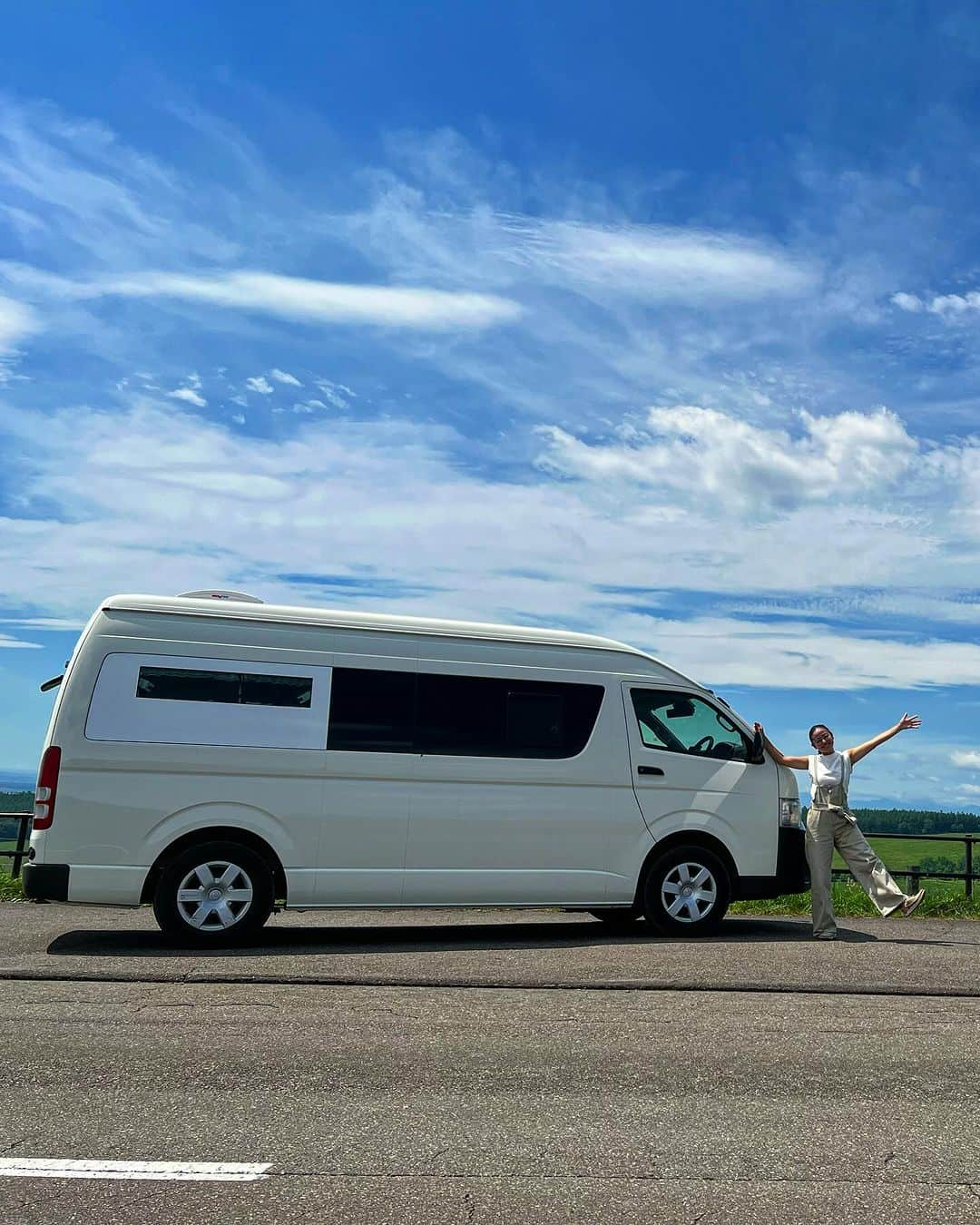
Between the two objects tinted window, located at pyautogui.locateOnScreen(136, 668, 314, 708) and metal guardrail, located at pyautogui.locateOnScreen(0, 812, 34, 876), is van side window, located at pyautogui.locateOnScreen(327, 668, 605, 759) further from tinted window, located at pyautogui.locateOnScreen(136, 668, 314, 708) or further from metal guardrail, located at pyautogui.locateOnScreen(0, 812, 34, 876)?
metal guardrail, located at pyautogui.locateOnScreen(0, 812, 34, 876)

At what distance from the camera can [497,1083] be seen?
5.70 metres

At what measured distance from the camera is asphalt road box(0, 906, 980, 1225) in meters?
4.18

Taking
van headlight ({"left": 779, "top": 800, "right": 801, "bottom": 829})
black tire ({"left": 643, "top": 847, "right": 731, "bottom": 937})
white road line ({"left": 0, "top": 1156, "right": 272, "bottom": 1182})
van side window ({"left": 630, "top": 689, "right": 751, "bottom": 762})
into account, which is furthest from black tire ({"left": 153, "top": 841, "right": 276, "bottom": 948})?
white road line ({"left": 0, "top": 1156, "right": 272, "bottom": 1182})

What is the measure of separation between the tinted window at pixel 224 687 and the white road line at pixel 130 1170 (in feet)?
19.3

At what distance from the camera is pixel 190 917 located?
10.0m

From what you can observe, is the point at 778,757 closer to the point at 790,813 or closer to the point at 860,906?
the point at 790,813

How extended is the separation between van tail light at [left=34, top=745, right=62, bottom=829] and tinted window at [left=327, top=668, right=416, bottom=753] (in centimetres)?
213

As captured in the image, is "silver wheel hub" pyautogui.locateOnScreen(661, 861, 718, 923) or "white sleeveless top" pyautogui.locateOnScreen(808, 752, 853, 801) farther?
"white sleeveless top" pyautogui.locateOnScreen(808, 752, 853, 801)

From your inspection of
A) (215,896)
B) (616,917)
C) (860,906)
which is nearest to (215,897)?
(215,896)

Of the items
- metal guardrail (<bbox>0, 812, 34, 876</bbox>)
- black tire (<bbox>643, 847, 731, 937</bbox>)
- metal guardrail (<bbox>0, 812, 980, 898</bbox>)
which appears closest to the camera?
black tire (<bbox>643, 847, 731, 937</bbox>)

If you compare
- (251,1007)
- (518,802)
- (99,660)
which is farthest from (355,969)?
(99,660)

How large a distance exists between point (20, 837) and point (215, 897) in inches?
306

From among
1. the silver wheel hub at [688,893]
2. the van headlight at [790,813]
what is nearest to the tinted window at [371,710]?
the silver wheel hub at [688,893]

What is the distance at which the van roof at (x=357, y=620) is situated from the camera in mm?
10312
